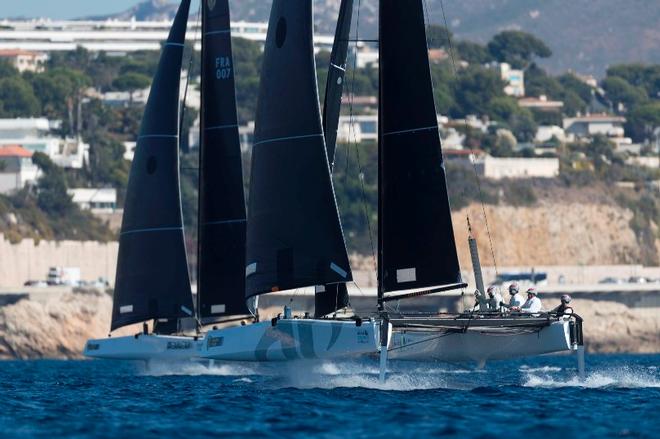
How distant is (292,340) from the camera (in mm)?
35500

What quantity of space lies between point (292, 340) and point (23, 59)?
13732 centimetres

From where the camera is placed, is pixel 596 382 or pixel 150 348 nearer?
pixel 596 382

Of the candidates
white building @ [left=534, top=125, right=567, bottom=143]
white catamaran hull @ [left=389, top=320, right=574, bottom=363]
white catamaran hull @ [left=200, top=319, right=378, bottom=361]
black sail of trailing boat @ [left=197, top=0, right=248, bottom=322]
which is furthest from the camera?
white building @ [left=534, top=125, right=567, bottom=143]

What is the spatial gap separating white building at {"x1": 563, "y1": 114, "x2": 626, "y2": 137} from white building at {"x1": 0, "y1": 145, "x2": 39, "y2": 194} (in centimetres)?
4832

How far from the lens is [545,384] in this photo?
1490 inches

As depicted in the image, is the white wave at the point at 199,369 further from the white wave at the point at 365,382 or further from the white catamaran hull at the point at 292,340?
the white wave at the point at 365,382

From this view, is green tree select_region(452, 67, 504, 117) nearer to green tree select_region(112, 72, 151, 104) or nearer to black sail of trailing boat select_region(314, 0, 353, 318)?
green tree select_region(112, 72, 151, 104)

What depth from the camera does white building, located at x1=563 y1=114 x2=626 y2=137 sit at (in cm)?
15488

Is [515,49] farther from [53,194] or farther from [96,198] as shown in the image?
[53,194]

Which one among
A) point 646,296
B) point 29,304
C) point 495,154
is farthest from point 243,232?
point 495,154

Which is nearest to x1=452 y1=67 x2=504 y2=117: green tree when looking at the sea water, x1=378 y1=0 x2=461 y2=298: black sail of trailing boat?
the sea water

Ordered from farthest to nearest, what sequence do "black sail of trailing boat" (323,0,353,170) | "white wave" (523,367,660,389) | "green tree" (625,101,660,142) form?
"green tree" (625,101,660,142) → "black sail of trailing boat" (323,0,353,170) → "white wave" (523,367,660,389)

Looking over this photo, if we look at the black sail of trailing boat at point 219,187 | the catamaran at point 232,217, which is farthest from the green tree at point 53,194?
the black sail of trailing boat at point 219,187

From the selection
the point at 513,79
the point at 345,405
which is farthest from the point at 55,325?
the point at 513,79
